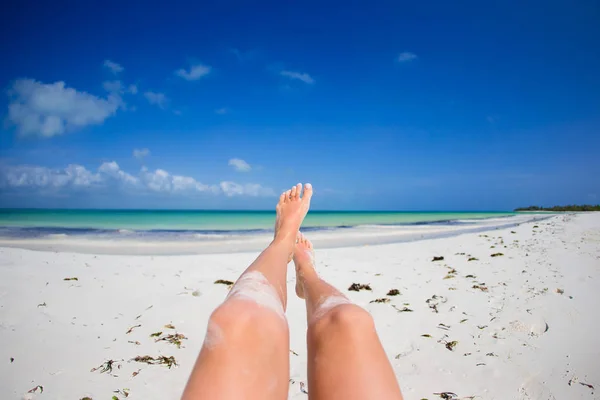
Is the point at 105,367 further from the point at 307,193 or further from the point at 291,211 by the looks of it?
the point at 307,193

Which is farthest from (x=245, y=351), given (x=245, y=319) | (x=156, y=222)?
(x=156, y=222)

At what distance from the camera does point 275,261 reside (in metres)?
1.82

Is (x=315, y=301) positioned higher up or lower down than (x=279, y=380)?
higher up

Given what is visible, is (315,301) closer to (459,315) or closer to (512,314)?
(459,315)

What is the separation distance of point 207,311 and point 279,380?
171 cm

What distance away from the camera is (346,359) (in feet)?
3.22

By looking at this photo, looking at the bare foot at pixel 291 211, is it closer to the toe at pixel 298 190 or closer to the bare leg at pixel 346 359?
the toe at pixel 298 190

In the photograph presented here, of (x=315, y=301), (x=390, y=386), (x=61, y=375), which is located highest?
(x=315, y=301)

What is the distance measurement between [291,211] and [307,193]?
40 cm

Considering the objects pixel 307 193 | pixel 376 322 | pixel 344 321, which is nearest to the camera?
pixel 344 321

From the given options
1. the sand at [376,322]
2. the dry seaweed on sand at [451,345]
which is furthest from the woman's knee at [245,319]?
the dry seaweed on sand at [451,345]

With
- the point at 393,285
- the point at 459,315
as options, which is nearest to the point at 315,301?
the point at 459,315

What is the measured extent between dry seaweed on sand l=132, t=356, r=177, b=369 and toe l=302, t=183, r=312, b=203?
2.11m

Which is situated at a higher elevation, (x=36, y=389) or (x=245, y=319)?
(x=245, y=319)
